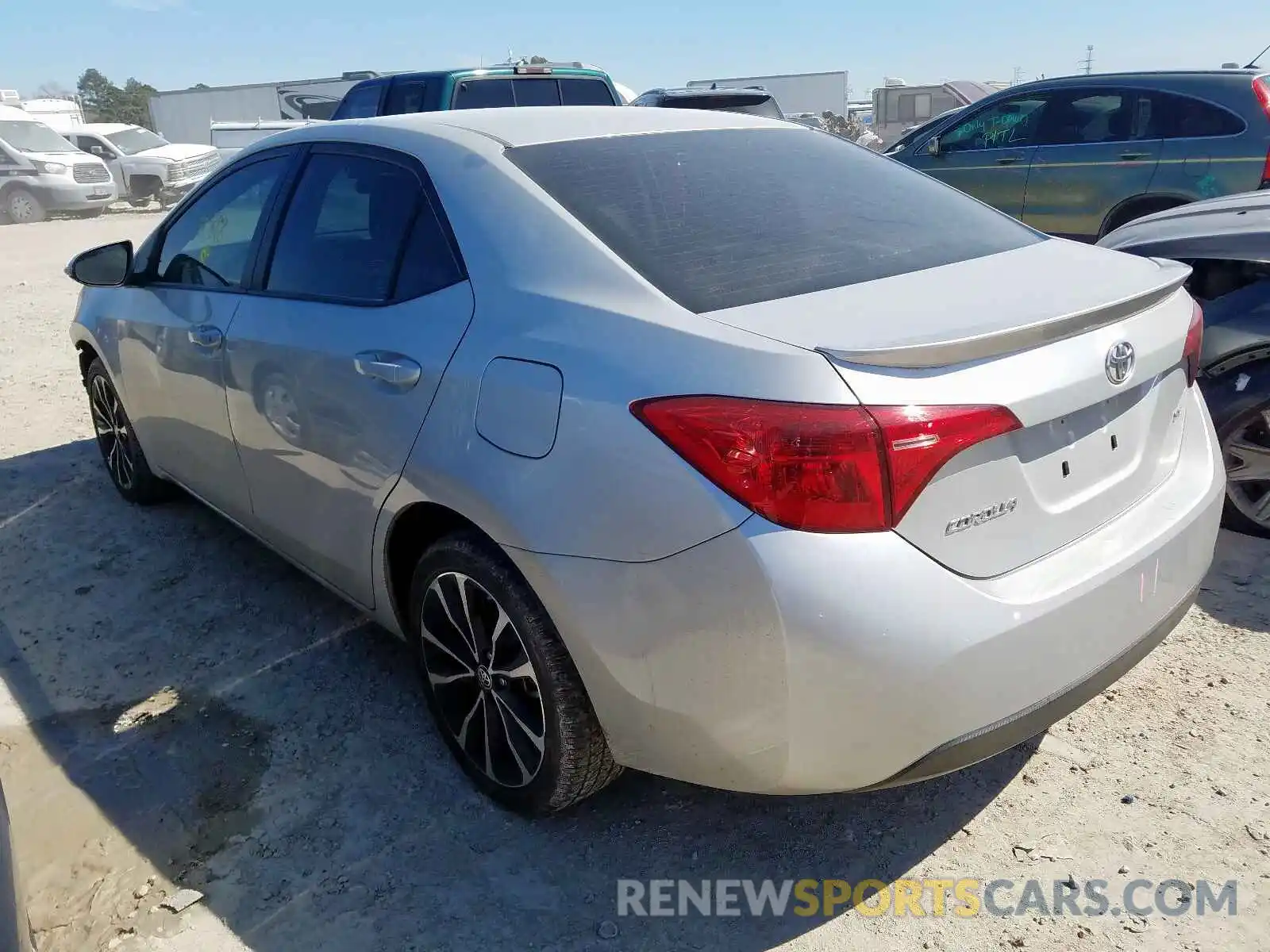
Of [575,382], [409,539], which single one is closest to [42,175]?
[409,539]

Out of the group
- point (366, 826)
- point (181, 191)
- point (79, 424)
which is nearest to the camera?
point (366, 826)

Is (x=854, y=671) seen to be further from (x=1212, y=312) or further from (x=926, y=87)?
(x=926, y=87)

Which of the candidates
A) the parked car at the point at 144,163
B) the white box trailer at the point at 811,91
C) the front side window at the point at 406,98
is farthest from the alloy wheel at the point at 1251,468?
the white box trailer at the point at 811,91

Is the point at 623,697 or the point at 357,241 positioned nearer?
the point at 623,697

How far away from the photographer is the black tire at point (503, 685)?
226 centimetres

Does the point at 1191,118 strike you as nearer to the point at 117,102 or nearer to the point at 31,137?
the point at 31,137

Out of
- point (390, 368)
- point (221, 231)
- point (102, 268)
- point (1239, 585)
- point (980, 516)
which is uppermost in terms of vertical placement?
point (221, 231)

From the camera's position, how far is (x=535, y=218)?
7.77ft

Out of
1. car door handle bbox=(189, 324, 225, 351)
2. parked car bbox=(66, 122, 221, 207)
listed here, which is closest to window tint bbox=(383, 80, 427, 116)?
car door handle bbox=(189, 324, 225, 351)

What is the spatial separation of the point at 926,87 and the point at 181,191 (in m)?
18.3

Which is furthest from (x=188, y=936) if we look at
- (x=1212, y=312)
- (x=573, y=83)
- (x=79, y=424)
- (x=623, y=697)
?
(x=573, y=83)

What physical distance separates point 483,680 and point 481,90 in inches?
307

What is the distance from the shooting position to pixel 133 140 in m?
23.3

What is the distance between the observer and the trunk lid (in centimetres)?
185
